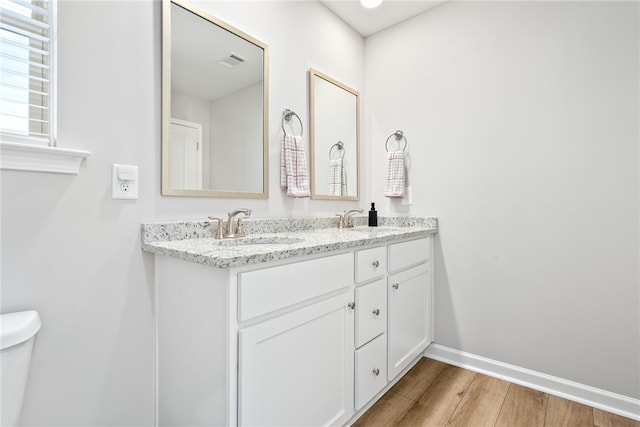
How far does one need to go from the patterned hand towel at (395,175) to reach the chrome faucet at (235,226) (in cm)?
113

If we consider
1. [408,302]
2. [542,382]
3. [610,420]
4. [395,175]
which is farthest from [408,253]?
[610,420]

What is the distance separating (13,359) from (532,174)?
7.42ft

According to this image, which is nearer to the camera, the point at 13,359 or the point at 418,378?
the point at 13,359

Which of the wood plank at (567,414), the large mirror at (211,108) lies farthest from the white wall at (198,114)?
the wood plank at (567,414)

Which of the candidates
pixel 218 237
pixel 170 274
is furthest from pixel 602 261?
pixel 170 274

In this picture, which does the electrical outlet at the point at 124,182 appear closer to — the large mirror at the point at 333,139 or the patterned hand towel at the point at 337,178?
the large mirror at the point at 333,139

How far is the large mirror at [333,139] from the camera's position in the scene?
1.99m

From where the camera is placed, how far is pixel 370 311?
4.71 ft

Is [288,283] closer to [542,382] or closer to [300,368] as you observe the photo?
[300,368]

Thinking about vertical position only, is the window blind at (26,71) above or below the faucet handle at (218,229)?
above

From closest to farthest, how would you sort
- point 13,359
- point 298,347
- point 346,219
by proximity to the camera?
1. point 13,359
2. point 298,347
3. point 346,219

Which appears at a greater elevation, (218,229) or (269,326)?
(218,229)

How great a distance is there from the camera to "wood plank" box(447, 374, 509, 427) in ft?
4.75

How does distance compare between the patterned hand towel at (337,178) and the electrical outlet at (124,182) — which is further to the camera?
→ the patterned hand towel at (337,178)
